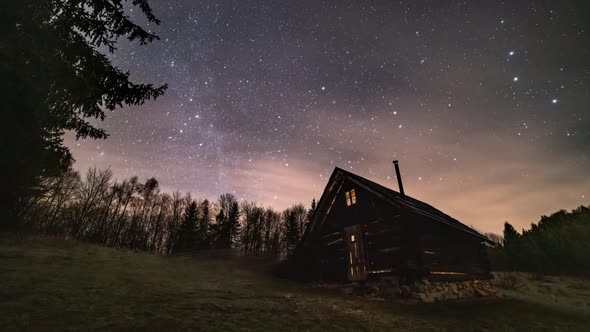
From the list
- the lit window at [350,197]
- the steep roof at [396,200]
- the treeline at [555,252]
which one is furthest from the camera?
the treeline at [555,252]

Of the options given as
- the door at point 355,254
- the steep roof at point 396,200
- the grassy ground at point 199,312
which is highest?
the steep roof at point 396,200

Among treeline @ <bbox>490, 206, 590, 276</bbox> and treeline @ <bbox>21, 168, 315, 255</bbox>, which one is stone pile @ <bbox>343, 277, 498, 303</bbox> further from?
treeline @ <bbox>21, 168, 315, 255</bbox>

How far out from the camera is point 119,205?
1753 inches

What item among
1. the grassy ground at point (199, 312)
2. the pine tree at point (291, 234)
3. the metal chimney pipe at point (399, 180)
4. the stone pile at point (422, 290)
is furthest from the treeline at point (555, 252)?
the pine tree at point (291, 234)

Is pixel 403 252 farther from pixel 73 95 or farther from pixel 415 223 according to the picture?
pixel 73 95

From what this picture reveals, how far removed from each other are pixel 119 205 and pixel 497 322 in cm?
5194

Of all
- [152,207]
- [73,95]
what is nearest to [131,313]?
[73,95]

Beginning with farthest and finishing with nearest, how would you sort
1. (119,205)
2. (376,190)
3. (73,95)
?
(119,205) < (376,190) < (73,95)

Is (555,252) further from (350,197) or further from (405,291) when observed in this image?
(405,291)

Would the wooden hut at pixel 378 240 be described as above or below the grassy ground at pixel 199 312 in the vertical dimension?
above

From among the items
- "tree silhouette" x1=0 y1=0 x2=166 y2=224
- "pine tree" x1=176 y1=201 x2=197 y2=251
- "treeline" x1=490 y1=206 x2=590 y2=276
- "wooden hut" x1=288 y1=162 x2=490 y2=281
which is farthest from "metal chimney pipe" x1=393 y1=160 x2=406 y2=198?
"pine tree" x1=176 y1=201 x2=197 y2=251

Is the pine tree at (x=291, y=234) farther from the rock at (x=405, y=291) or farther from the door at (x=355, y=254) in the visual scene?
the rock at (x=405, y=291)

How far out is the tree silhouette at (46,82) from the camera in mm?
5617

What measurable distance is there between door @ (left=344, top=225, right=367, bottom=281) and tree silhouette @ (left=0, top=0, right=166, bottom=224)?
12.4m
